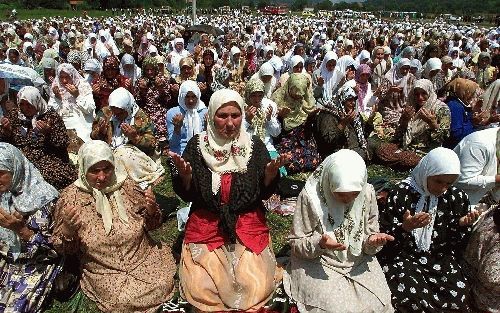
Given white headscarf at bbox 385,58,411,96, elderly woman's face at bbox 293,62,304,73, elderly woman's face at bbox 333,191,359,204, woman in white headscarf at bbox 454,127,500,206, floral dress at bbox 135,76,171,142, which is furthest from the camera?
elderly woman's face at bbox 293,62,304,73

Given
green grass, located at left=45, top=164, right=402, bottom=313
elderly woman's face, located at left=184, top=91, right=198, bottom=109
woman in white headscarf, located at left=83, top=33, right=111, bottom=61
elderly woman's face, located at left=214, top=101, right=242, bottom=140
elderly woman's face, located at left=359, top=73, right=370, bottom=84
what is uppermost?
elderly woman's face, located at left=214, top=101, right=242, bottom=140

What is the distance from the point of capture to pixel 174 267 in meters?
3.65

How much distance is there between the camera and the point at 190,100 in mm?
5465

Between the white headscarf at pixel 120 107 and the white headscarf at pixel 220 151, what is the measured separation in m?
1.65

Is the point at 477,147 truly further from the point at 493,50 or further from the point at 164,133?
the point at 493,50

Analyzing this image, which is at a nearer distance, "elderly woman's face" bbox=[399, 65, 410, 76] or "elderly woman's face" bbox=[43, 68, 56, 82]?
"elderly woman's face" bbox=[43, 68, 56, 82]

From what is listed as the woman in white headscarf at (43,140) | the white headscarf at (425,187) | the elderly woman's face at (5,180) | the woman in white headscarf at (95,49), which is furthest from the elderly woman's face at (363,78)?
the woman in white headscarf at (95,49)

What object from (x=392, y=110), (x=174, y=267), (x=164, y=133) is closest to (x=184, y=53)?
(x=164, y=133)

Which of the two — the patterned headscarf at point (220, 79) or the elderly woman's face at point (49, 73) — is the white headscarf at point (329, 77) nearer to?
the patterned headscarf at point (220, 79)

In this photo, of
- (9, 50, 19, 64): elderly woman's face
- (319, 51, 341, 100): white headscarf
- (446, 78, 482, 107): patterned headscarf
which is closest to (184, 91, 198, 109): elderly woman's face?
(446, 78, 482, 107): patterned headscarf

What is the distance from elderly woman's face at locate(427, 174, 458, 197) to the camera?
126 inches

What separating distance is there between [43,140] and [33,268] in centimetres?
163

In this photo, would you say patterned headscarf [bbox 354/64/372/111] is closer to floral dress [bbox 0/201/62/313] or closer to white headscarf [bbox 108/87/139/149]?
white headscarf [bbox 108/87/139/149]

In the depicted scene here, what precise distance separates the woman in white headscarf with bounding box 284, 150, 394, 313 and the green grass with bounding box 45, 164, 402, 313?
103 cm
